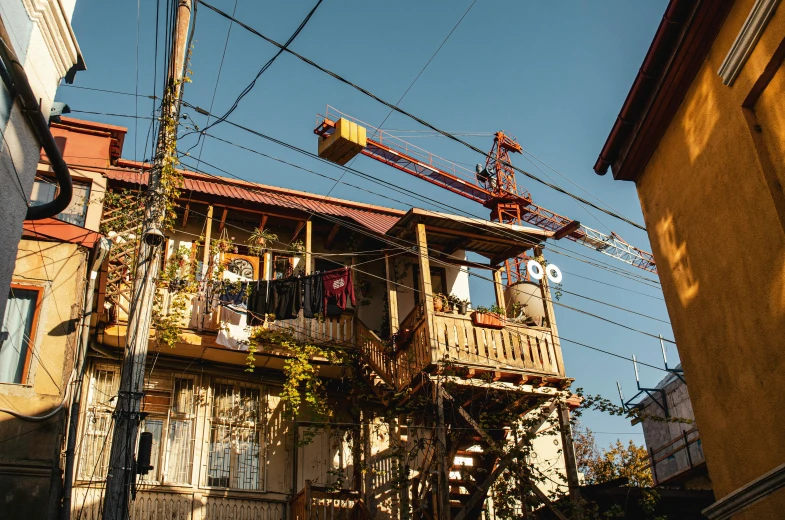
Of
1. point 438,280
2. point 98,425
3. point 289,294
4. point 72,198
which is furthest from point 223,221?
point 438,280

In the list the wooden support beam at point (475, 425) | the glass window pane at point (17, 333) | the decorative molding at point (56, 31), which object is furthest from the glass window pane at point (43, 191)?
the wooden support beam at point (475, 425)

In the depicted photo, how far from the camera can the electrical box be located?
11000 mm

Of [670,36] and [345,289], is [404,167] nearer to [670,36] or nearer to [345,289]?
[345,289]

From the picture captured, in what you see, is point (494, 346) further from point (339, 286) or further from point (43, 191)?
point (43, 191)

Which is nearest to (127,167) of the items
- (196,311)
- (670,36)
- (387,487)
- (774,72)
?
(196,311)

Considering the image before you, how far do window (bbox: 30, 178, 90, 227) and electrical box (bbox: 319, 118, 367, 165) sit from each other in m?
5.71

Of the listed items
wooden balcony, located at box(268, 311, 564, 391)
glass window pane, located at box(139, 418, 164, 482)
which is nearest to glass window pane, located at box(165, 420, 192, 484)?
glass window pane, located at box(139, 418, 164, 482)

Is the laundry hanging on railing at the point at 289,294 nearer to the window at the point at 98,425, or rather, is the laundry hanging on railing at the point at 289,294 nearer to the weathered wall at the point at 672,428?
the window at the point at 98,425

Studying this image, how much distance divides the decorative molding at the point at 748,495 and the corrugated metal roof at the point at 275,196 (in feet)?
35.0

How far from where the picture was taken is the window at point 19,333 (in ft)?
40.7

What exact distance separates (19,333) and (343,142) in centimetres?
636

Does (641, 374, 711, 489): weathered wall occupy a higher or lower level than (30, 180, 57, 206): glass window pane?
lower

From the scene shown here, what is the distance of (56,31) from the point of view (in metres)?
7.79

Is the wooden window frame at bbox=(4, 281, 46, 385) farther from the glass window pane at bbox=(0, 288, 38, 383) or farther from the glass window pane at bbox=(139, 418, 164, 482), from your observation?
the glass window pane at bbox=(139, 418, 164, 482)
